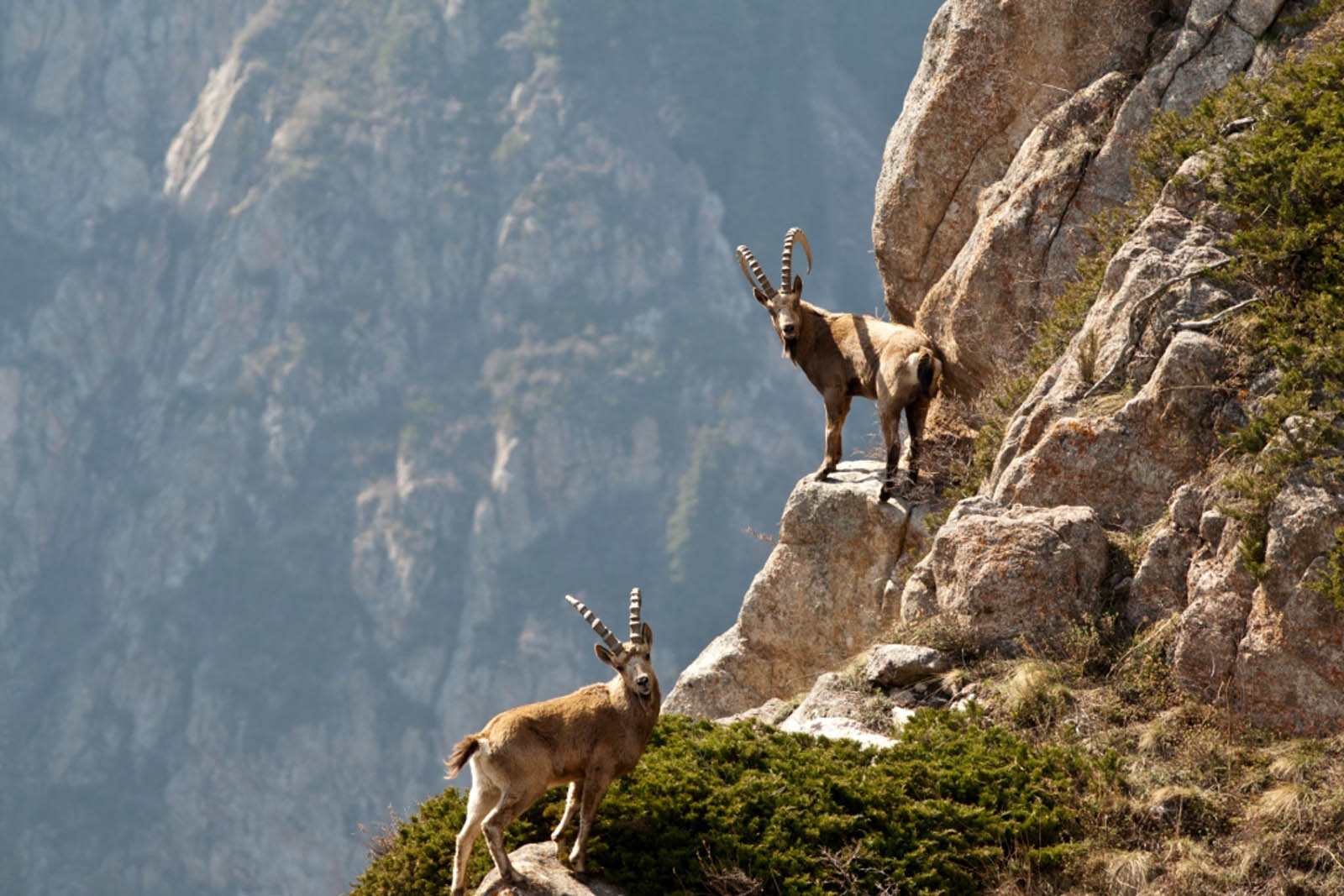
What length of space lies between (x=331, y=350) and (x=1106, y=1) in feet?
563

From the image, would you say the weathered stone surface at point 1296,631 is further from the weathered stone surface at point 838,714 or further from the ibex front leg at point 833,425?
the ibex front leg at point 833,425

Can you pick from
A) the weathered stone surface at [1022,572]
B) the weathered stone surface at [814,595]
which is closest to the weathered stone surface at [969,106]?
the weathered stone surface at [814,595]

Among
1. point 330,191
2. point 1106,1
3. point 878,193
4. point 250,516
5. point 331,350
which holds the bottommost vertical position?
point 878,193

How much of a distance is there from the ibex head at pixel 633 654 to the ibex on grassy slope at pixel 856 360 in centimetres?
619

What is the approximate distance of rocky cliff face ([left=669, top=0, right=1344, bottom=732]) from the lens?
1188cm

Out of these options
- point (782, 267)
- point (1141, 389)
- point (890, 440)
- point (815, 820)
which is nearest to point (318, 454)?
point (782, 267)

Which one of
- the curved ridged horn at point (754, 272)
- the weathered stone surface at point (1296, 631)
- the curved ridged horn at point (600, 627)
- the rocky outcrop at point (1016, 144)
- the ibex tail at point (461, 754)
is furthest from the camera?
the curved ridged horn at point (754, 272)

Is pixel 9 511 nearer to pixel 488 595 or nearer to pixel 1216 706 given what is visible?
pixel 488 595

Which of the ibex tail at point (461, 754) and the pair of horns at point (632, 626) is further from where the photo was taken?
the pair of horns at point (632, 626)

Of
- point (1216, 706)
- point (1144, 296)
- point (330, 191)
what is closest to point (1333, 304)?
point (1144, 296)

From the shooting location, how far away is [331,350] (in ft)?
596

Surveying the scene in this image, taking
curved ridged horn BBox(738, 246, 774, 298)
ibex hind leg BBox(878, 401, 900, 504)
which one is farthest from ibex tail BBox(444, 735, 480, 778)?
curved ridged horn BBox(738, 246, 774, 298)

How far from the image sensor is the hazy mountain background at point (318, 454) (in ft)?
512

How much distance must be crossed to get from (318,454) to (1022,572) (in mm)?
170395
